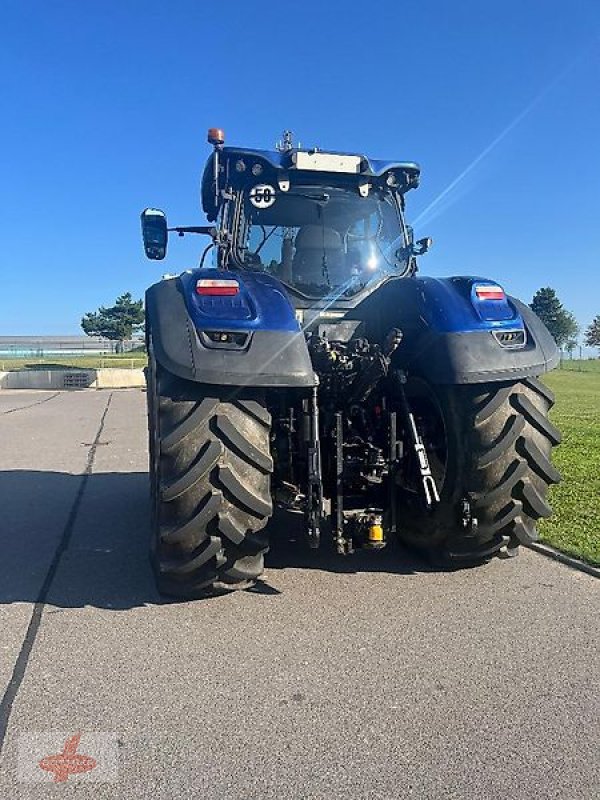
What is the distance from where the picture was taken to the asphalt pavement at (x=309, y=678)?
94.9 inches

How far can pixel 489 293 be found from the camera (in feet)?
14.0

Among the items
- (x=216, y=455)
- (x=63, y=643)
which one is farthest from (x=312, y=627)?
(x=63, y=643)

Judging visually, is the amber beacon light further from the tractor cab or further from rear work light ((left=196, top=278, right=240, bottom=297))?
rear work light ((left=196, top=278, right=240, bottom=297))

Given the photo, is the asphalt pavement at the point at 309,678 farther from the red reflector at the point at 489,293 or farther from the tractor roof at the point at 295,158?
the tractor roof at the point at 295,158

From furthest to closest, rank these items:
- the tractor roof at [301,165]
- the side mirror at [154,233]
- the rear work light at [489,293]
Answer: the side mirror at [154,233]
the tractor roof at [301,165]
the rear work light at [489,293]

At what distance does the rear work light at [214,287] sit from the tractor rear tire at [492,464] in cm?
137

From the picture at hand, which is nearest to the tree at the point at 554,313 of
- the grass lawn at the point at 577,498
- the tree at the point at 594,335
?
the tree at the point at 594,335

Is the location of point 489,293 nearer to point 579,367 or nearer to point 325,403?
point 325,403

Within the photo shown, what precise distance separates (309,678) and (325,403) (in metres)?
1.78

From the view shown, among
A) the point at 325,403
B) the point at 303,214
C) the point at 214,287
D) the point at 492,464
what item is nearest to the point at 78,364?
the point at 303,214

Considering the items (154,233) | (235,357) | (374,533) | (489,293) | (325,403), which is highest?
(154,233)

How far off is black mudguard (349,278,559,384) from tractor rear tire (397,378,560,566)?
0.16 meters

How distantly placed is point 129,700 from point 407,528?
2.32m

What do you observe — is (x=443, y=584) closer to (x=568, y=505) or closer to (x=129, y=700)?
(x=129, y=700)
